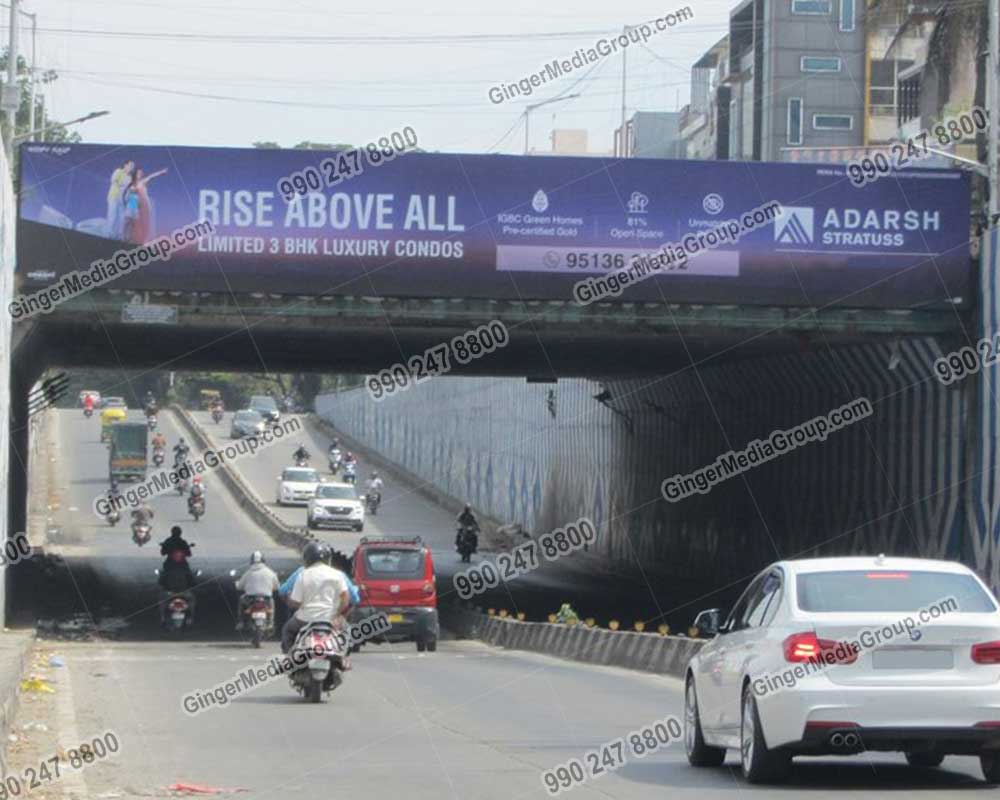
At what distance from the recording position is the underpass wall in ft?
123

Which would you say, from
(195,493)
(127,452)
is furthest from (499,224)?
(127,452)

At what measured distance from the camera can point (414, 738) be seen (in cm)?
1516

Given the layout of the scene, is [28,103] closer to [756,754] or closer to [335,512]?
[335,512]

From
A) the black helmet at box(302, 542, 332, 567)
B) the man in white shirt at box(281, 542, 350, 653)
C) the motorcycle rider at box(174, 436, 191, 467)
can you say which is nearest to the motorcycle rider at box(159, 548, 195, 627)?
the black helmet at box(302, 542, 332, 567)

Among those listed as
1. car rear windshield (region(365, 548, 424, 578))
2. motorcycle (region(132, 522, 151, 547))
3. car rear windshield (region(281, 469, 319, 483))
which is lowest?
motorcycle (region(132, 522, 151, 547))

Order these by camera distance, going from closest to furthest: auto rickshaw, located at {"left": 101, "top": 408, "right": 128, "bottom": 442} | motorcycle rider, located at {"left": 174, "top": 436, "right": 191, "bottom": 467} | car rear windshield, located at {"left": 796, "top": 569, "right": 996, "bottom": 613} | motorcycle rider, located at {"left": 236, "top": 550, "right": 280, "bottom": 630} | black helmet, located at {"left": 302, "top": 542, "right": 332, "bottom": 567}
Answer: car rear windshield, located at {"left": 796, "top": 569, "right": 996, "bottom": 613}, black helmet, located at {"left": 302, "top": 542, "right": 332, "bottom": 567}, motorcycle rider, located at {"left": 236, "top": 550, "right": 280, "bottom": 630}, motorcycle rider, located at {"left": 174, "top": 436, "right": 191, "bottom": 467}, auto rickshaw, located at {"left": 101, "top": 408, "right": 128, "bottom": 442}

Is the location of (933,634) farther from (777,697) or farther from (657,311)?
(657,311)

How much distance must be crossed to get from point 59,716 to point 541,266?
18042 millimetres

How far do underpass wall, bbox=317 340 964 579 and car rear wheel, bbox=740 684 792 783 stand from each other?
77.7ft

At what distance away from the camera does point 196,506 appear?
6906 centimetres

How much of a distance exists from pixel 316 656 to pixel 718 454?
33143mm

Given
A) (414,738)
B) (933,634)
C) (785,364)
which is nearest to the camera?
(933,634)

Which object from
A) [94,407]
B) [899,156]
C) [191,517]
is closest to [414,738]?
[899,156]

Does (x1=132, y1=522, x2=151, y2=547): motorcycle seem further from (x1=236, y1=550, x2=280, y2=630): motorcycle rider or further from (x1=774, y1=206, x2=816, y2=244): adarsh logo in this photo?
(x1=774, y1=206, x2=816, y2=244): adarsh logo
